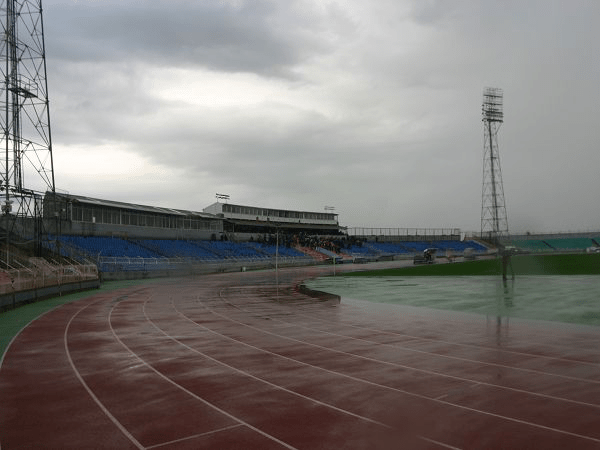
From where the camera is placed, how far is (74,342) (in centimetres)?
1427

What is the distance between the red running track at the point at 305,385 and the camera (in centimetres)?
680

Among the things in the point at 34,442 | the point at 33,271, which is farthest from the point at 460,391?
the point at 33,271

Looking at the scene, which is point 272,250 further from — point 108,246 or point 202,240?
point 108,246

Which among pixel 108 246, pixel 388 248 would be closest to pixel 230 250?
pixel 108 246

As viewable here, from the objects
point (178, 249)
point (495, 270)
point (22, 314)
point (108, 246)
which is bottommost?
point (22, 314)

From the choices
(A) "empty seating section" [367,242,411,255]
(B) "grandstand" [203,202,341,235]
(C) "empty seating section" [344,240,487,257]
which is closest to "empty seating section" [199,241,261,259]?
(B) "grandstand" [203,202,341,235]

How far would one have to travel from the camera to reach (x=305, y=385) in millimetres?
9234

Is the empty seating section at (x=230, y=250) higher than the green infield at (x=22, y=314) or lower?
higher

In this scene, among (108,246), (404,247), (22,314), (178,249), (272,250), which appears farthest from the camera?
(404,247)

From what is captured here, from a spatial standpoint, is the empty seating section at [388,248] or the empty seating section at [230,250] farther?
the empty seating section at [388,248]

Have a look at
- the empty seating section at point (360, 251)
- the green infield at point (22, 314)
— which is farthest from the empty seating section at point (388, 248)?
the green infield at point (22, 314)

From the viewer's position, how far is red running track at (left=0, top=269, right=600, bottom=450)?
6.80 metres

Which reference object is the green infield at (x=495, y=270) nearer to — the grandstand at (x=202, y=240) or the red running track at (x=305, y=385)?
the grandstand at (x=202, y=240)

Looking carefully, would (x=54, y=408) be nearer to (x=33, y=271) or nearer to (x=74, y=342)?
(x=74, y=342)
